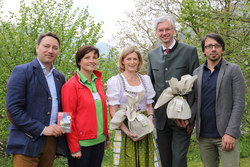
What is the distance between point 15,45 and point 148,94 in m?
3.88

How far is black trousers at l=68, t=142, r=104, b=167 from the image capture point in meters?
2.72

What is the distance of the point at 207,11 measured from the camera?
5.48 m


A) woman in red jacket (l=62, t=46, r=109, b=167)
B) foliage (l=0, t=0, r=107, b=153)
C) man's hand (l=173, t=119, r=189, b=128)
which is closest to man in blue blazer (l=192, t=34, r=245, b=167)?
man's hand (l=173, t=119, r=189, b=128)

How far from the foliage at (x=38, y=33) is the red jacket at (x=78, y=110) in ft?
9.35

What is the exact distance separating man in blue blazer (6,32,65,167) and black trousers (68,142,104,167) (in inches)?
10.7

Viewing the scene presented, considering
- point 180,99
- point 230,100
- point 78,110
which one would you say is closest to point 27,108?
point 78,110

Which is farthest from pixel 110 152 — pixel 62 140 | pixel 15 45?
pixel 62 140

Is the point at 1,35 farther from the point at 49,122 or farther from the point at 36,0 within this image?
the point at 49,122

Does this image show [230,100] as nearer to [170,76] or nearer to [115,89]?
[170,76]

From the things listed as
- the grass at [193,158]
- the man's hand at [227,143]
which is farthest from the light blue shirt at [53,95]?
the grass at [193,158]

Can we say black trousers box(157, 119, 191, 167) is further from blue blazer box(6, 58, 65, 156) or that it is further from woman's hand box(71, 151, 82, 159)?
blue blazer box(6, 58, 65, 156)

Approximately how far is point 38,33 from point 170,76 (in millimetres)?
3975

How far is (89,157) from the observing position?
2.78m

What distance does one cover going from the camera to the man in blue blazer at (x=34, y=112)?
2352 millimetres
